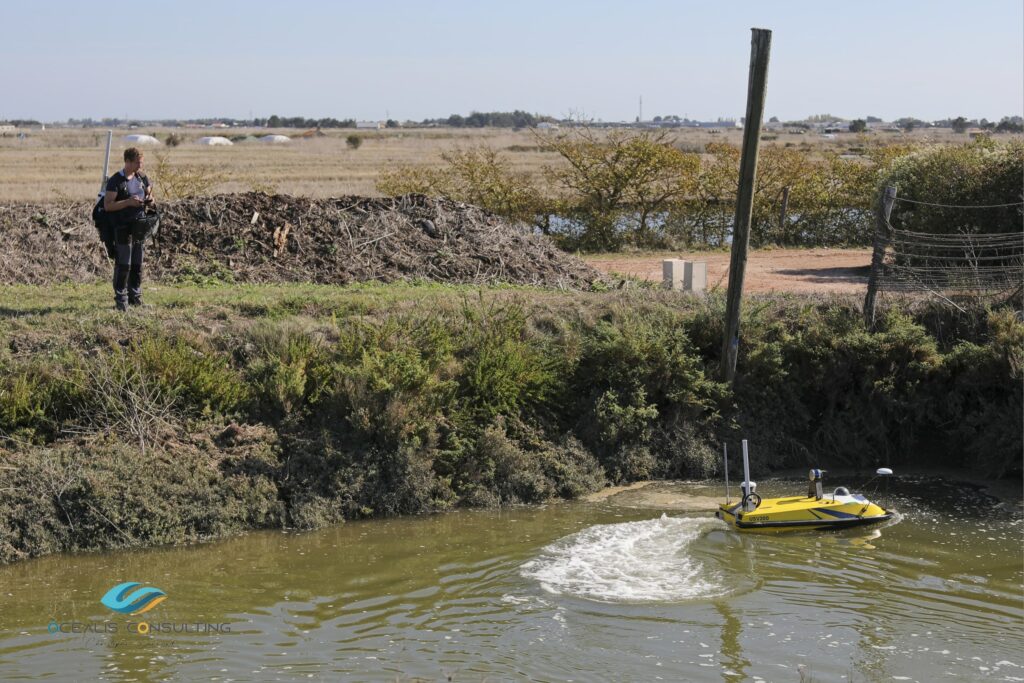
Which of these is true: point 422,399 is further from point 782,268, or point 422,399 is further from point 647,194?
point 647,194

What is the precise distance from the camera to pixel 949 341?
1503 centimetres

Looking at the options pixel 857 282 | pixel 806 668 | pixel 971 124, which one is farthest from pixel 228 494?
pixel 971 124

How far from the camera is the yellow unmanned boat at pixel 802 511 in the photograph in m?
11.9

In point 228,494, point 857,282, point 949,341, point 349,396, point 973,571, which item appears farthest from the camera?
point 857,282

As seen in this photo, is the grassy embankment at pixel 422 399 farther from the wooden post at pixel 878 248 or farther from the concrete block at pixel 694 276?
the concrete block at pixel 694 276

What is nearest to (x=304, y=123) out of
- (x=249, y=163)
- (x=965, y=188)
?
(x=249, y=163)

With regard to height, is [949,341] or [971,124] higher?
[971,124]

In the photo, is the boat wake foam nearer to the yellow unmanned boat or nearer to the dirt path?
the yellow unmanned boat

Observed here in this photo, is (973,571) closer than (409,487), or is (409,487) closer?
(973,571)

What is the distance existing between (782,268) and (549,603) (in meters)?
13.1

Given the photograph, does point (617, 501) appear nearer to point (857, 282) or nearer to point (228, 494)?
point (228, 494)

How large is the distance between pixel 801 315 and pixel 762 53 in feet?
12.3

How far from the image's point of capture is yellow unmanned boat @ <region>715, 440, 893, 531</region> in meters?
11.9

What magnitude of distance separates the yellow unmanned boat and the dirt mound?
22.1 ft
